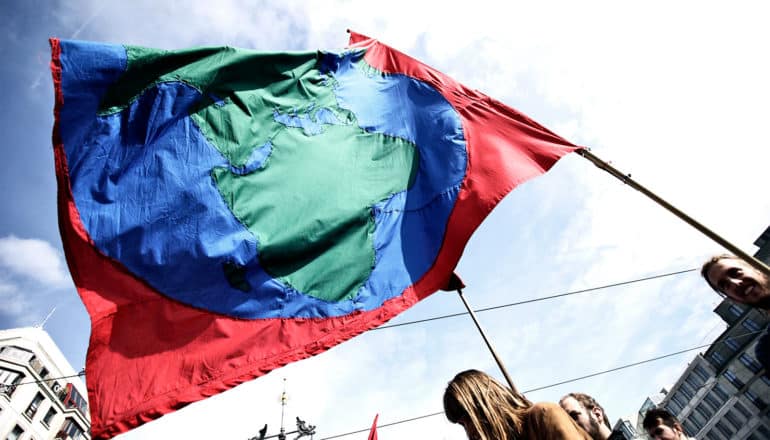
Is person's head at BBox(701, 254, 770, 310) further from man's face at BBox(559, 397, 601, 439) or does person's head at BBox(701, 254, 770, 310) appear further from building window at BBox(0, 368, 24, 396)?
building window at BBox(0, 368, 24, 396)

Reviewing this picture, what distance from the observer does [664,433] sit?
127 inches

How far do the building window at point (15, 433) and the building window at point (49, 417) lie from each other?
294 cm

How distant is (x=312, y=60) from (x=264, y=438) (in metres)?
8.02

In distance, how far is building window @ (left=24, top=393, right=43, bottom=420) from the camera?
2953 cm

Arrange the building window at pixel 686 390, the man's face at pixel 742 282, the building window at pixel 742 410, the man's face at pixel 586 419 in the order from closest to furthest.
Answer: the man's face at pixel 742 282, the man's face at pixel 586 419, the building window at pixel 742 410, the building window at pixel 686 390

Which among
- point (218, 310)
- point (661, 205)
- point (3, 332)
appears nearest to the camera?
point (661, 205)

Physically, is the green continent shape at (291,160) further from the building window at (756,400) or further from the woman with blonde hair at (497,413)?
the building window at (756,400)

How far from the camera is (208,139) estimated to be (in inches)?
143

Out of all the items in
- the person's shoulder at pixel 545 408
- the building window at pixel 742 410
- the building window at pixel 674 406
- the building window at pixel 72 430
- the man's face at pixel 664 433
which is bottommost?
the building window at pixel 72 430

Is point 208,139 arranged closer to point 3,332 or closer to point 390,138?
point 390,138

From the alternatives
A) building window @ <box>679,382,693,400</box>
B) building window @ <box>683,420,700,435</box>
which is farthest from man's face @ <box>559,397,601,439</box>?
building window @ <box>679,382,693,400</box>

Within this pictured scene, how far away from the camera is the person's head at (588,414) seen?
3.33 metres

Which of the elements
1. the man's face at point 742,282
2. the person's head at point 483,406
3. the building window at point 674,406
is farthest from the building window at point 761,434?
the person's head at point 483,406

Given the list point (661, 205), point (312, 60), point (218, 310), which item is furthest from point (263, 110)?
point (661, 205)
